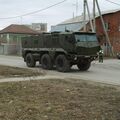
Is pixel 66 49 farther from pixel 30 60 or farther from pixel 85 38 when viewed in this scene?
pixel 30 60

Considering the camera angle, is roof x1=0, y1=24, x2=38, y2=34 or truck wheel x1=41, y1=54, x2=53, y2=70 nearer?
truck wheel x1=41, y1=54, x2=53, y2=70

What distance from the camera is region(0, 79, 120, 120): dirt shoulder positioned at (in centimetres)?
936

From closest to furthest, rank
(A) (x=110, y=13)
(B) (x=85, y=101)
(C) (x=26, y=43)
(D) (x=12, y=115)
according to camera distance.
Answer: (D) (x=12, y=115) < (B) (x=85, y=101) < (C) (x=26, y=43) < (A) (x=110, y=13)

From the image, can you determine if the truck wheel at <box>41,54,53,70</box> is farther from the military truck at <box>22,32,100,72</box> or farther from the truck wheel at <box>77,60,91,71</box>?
the truck wheel at <box>77,60,91,71</box>

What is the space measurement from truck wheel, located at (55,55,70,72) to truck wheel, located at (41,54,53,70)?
2.31 feet

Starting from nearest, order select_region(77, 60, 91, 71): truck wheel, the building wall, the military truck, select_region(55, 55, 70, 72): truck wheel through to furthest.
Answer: the military truck, select_region(55, 55, 70, 72): truck wheel, select_region(77, 60, 91, 71): truck wheel, the building wall

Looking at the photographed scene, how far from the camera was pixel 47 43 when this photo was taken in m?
26.6

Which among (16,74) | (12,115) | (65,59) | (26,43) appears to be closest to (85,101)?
(12,115)

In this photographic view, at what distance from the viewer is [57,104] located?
10.9m

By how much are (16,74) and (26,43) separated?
338 inches

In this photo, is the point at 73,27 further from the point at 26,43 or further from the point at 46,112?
the point at 46,112

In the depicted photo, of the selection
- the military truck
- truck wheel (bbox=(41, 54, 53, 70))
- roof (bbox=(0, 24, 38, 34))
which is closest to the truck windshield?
the military truck

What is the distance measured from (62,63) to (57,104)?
14334 millimetres

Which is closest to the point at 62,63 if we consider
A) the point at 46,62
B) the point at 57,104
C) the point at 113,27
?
the point at 46,62
